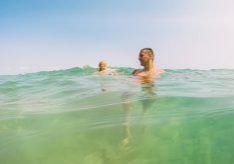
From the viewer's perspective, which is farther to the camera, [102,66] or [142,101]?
[102,66]

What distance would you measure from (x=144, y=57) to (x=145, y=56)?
4 cm

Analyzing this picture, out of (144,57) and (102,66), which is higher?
(144,57)

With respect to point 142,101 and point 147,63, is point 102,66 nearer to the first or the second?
point 147,63

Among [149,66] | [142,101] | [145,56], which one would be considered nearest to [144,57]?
[145,56]

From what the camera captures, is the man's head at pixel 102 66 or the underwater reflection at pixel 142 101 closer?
the underwater reflection at pixel 142 101

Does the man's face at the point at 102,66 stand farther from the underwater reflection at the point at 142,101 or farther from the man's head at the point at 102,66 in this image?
the underwater reflection at the point at 142,101

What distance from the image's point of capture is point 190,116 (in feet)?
18.3

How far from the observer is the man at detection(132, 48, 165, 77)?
9.40 m

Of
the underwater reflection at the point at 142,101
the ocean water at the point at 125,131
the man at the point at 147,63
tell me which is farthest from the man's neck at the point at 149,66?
the ocean water at the point at 125,131

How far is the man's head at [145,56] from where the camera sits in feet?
30.8

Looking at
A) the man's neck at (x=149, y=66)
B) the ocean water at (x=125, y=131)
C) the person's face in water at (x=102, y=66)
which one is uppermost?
the man's neck at (x=149, y=66)

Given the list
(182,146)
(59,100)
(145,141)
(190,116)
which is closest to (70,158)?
(145,141)

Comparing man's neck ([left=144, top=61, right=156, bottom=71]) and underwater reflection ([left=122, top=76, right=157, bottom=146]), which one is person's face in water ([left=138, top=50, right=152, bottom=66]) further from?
underwater reflection ([left=122, top=76, right=157, bottom=146])

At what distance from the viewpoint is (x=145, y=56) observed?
9.41m
